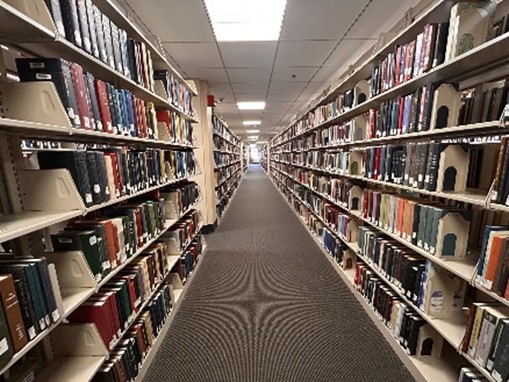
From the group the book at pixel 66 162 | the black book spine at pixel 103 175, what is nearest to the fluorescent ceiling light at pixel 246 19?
the black book spine at pixel 103 175

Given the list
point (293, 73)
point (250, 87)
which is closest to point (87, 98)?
point (293, 73)

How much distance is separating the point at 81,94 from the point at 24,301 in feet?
2.91

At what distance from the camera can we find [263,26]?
260 centimetres

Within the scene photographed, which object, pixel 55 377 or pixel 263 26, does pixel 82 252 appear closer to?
pixel 55 377

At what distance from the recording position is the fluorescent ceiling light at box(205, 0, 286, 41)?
87.0 inches

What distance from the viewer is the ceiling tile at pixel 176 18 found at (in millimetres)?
2176

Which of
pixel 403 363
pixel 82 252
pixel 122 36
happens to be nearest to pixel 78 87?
pixel 122 36

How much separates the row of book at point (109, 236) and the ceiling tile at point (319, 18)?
2057 mm

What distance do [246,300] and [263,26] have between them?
8.90 ft

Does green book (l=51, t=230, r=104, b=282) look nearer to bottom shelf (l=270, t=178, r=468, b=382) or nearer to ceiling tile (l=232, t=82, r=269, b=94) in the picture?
bottom shelf (l=270, t=178, r=468, b=382)

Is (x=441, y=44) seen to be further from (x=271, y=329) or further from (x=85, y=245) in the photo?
(x=271, y=329)

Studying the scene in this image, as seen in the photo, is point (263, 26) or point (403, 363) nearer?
point (403, 363)

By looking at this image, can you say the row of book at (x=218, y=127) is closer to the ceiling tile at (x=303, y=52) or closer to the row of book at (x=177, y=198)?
the ceiling tile at (x=303, y=52)

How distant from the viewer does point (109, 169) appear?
1.47 meters
